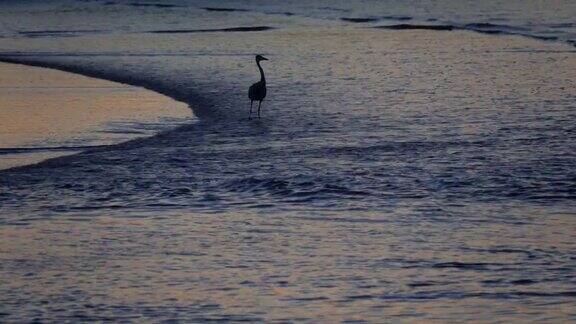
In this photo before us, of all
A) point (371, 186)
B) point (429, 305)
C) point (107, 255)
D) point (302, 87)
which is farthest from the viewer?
point (302, 87)

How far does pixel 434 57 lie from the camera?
28.8m

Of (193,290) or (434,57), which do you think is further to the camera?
(434,57)

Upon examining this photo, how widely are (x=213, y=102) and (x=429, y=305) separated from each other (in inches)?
478

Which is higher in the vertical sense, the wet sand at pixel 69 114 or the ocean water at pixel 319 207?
the ocean water at pixel 319 207

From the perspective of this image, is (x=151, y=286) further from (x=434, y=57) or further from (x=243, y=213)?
(x=434, y=57)

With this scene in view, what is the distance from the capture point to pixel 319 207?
1192cm

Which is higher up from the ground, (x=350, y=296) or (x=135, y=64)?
(x=350, y=296)

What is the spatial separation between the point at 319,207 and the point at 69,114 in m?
8.38

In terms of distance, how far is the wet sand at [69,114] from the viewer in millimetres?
16281

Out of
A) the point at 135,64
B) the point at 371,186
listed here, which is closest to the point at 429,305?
the point at 371,186

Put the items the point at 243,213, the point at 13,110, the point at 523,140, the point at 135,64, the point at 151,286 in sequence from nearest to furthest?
the point at 151,286 → the point at 243,213 → the point at 523,140 → the point at 13,110 → the point at 135,64

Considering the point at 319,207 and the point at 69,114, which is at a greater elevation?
the point at 319,207

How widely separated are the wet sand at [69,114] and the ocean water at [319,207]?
1.96 feet

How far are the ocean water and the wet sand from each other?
0.60 metres
